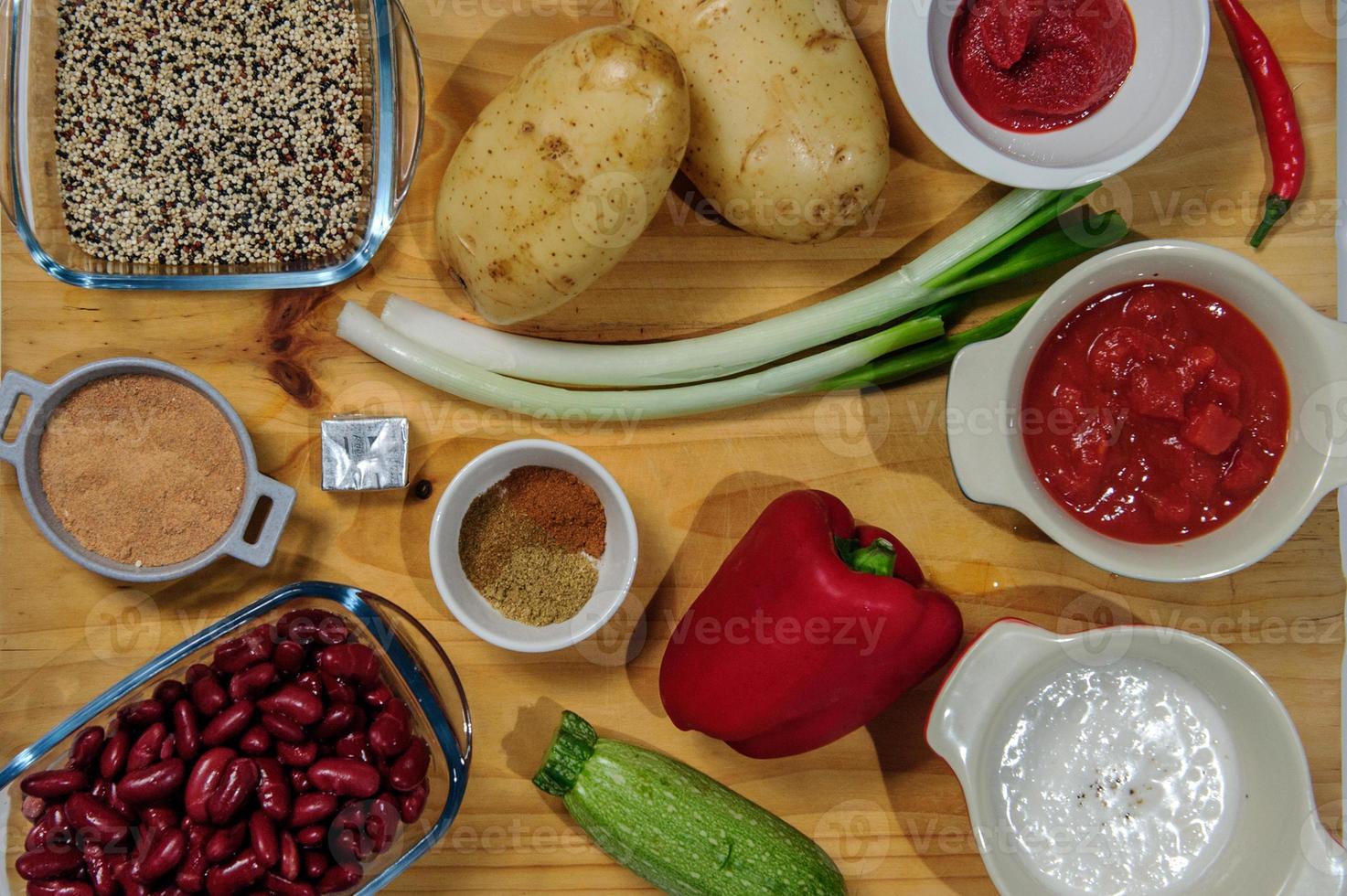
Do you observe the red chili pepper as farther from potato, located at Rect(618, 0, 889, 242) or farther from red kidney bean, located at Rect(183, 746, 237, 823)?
red kidney bean, located at Rect(183, 746, 237, 823)

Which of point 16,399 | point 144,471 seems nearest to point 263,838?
point 144,471

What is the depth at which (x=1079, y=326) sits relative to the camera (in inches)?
48.2

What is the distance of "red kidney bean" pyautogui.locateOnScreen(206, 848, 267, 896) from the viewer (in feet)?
3.80

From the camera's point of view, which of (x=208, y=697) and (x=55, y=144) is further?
(x=55, y=144)

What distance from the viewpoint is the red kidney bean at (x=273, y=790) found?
118 cm

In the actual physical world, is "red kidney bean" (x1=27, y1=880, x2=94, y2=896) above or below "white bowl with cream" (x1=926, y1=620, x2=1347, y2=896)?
below

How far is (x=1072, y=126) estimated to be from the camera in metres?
1.28

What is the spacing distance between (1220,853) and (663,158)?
118cm

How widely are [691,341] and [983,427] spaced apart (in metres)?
0.43

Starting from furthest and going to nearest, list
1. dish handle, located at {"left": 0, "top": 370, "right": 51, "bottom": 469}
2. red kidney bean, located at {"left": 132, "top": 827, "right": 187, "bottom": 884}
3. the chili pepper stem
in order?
the chili pepper stem → dish handle, located at {"left": 0, "top": 370, "right": 51, "bottom": 469} → red kidney bean, located at {"left": 132, "top": 827, "right": 187, "bottom": 884}

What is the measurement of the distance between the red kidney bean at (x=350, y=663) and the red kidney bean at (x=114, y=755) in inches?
9.4

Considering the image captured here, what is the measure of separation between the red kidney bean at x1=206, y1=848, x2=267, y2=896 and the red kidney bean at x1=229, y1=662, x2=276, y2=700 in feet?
0.61

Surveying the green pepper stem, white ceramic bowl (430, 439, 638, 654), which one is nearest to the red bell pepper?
Result: the green pepper stem

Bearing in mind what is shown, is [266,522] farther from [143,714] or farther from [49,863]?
[49,863]
